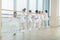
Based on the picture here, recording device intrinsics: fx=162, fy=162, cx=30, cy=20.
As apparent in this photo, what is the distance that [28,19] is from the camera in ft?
39.1

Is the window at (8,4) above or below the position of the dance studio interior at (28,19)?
above

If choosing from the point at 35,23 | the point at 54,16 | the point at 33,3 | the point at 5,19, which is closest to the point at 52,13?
the point at 54,16

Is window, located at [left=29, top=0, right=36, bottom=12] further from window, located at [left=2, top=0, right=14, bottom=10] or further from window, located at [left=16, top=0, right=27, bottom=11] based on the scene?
window, located at [left=2, top=0, right=14, bottom=10]

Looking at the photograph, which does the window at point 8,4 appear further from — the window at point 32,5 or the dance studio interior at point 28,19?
the window at point 32,5

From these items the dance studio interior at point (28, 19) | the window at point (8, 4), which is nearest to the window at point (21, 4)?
the dance studio interior at point (28, 19)

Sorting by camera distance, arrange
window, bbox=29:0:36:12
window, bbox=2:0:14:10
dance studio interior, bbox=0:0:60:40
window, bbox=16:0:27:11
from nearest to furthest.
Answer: dance studio interior, bbox=0:0:60:40, window, bbox=2:0:14:10, window, bbox=16:0:27:11, window, bbox=29:0:36:12

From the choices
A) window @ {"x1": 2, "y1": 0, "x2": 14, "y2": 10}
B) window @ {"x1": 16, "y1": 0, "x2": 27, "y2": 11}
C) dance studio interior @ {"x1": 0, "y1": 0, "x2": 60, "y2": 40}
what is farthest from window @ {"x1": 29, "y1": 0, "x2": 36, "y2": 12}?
window @ {"x1": 2, "y1": 0, "x2": 14, "y2": 10}

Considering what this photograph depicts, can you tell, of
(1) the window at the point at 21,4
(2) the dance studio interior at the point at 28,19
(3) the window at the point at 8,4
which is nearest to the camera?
(2) the dance studio interior at the point at 28,19

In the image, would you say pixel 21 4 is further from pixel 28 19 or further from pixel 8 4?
pixel 28 19

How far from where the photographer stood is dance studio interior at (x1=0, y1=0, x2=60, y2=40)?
30.2ft

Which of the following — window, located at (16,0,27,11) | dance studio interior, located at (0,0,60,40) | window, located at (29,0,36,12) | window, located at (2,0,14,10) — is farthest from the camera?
window, located at (29,0,36,12)

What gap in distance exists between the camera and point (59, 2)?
722 inches

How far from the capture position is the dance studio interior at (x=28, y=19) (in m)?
9.22

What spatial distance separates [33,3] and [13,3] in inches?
131
